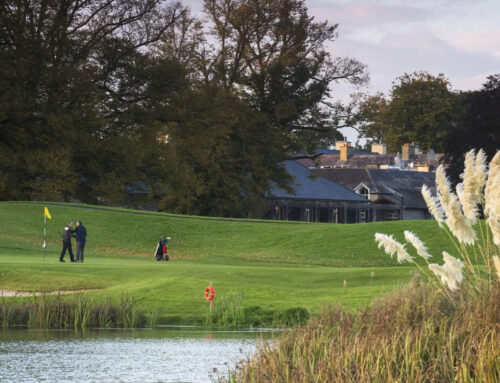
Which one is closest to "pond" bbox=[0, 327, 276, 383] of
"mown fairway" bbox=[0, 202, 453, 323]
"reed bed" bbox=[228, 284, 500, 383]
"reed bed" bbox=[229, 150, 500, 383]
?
"reed bed" bbox=[228, 284, 500, 383]

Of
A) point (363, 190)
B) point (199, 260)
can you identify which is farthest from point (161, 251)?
point (363, 190)

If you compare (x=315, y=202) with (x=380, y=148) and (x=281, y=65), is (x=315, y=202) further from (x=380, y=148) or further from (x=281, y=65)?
(x=380, y=148)

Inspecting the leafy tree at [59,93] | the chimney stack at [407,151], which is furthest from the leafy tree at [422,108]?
the leafy tree at [59,93]

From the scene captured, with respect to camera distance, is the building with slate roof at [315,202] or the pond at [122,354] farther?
the building with slate roof at [315,202]

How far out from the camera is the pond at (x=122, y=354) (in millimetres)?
15305

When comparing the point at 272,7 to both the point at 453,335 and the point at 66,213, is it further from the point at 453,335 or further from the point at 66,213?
the point at 453,335

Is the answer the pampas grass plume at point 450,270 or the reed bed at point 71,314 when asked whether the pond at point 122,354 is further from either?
the pampas grass plume at point 450,270

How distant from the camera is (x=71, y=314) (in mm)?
22141

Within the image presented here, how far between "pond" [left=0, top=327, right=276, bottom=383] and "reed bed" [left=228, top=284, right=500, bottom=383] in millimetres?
2259

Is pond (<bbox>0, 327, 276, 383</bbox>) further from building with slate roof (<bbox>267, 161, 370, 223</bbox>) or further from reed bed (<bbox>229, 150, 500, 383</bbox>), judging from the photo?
building with slate roof (<bbox>267, 161, 370, 223</bbox>)

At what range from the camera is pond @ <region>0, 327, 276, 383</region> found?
603 inches

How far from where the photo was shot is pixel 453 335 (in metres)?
10.8

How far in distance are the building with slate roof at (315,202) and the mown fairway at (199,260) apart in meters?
35.4

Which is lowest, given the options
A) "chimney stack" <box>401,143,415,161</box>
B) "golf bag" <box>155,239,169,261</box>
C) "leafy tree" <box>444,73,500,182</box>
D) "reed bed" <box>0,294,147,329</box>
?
"reed bed" <box>0,294,147,329</box>
